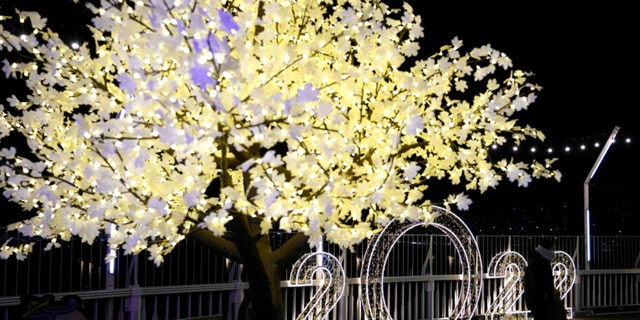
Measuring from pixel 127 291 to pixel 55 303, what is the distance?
233cm

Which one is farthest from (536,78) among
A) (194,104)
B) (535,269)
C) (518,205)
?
(194,104)

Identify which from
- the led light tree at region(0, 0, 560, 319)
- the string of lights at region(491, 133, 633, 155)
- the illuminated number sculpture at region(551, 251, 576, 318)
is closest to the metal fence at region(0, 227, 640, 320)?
the illuminated number sculpture at region(551, 251, 576, 318)

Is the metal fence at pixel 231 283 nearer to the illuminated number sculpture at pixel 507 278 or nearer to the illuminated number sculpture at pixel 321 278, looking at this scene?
the illuminated number sculpture at pixel 507 278

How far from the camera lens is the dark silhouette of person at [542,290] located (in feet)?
33.6

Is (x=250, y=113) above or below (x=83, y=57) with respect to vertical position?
below

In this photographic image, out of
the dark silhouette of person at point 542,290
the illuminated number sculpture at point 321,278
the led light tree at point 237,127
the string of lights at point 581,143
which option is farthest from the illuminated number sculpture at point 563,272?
the led light tree at point 237,127

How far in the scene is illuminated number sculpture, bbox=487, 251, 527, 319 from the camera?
12461 mm

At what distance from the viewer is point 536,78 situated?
17.5m

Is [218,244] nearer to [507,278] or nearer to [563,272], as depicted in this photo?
[507,278]

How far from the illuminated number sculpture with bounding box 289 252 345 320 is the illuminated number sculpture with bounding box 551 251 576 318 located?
4805 millimetres

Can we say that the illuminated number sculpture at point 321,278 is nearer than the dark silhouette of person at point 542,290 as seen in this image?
Yes

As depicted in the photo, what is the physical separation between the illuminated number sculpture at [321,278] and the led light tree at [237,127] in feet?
10.2

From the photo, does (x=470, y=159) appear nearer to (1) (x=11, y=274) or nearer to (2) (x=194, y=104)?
(2) (x=194, y=104)

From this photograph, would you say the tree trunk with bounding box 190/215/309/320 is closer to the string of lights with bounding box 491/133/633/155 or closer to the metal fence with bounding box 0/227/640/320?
the metal fence with bounding box 0/227/640/320
